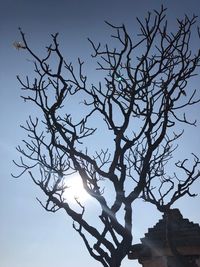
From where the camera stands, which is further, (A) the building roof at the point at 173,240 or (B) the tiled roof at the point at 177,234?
(B) the tiled roof at the point at 177,234

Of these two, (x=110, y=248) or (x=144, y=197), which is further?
(x=144, y=197)

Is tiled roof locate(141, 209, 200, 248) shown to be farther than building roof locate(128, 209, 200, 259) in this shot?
Yes

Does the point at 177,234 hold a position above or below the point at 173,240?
above

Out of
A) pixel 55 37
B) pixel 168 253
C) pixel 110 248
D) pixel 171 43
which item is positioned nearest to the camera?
pixel 110 248

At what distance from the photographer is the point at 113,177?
6.41 m

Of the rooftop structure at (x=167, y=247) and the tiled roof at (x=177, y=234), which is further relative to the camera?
the tiled roof at (x=177, y=234)

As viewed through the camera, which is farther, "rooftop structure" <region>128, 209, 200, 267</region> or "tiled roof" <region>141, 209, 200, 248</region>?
"tiled roof" <region>141, 209, 200, 248</region>

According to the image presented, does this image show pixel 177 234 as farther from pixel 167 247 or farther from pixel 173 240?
pixel 173 240

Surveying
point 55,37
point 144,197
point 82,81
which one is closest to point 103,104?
point 82,81

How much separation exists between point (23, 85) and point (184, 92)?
3.69m

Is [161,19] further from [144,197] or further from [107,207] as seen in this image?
[144,197]

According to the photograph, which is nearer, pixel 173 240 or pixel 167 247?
pixel 173 240

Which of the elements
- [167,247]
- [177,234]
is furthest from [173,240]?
[177,234]

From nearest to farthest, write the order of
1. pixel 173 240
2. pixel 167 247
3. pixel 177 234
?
1. pixel 173 240
2. pixel 167 247
3. pixel 177 234
